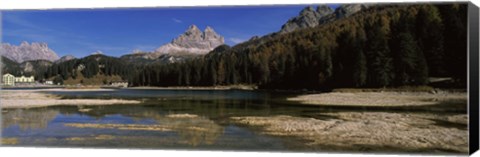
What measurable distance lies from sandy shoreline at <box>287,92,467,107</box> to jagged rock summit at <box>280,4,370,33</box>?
272cm

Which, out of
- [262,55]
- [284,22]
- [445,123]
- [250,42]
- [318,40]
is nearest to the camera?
[445,123]

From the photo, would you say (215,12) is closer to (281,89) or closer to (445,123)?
(281,89)

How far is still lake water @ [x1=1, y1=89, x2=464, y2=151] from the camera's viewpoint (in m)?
15.8

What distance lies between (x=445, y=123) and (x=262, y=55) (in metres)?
6.71

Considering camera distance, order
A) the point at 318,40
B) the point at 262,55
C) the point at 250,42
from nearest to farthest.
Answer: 1. the point at 250,42
2. the point at 262,55
3. the point at 318,40

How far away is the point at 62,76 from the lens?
1966 cm

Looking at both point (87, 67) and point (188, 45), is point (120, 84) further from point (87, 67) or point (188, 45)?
point (188, 45)

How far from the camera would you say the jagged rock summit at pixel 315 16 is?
15.9 m

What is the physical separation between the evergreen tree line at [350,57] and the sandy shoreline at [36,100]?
61.4 inches

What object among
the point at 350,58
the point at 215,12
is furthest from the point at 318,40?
the point at 215,12

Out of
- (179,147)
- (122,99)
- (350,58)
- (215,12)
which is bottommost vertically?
(179,147)

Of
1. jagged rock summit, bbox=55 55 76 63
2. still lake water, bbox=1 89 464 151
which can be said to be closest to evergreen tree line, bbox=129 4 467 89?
still lake water, bbox=1 89 464 151

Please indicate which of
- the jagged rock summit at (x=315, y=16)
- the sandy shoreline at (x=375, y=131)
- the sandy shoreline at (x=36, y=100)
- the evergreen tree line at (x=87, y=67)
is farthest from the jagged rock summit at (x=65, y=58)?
the jagged rock summit at (x=315, y=16)

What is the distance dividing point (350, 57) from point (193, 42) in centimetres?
578
